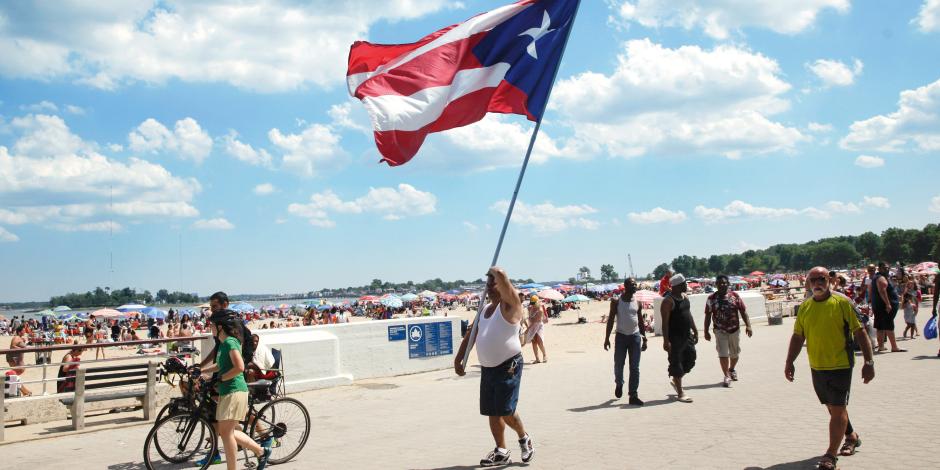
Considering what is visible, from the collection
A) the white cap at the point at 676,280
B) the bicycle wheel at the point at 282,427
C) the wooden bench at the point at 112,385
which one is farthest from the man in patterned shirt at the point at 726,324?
the wooden bench at the point at 112,385

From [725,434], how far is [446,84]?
16.1 feet

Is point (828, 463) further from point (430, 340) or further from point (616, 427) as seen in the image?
point (430, 340)

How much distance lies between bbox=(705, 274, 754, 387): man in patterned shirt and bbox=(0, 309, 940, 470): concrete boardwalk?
368 millimetres

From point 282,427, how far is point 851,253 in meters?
166

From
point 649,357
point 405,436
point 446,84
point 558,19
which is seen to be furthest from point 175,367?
point 649,357

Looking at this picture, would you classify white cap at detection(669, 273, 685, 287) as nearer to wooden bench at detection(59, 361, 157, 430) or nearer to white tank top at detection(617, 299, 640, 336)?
white tank top at detection(617, 299, 640, 336)

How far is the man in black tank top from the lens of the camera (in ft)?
28.2

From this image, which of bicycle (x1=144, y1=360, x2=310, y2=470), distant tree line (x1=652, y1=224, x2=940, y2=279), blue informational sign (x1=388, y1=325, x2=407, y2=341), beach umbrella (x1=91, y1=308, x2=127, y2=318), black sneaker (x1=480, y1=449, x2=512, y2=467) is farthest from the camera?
distant tree line (x1=652, y1=224, x2=940, y2=279)

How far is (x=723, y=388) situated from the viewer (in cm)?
952

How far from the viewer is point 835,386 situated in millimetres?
5113

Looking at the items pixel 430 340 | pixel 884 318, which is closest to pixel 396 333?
pixel 430 340

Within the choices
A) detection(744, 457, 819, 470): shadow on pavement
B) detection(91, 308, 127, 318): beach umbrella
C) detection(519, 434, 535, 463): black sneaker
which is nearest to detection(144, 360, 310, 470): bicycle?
detection(519, 434, 535, 463): black sneaker

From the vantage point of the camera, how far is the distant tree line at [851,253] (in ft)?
371

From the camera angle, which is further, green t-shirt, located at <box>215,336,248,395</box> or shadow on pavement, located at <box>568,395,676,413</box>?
shadow on pavement, located at <box>568,395,676,413</box>
